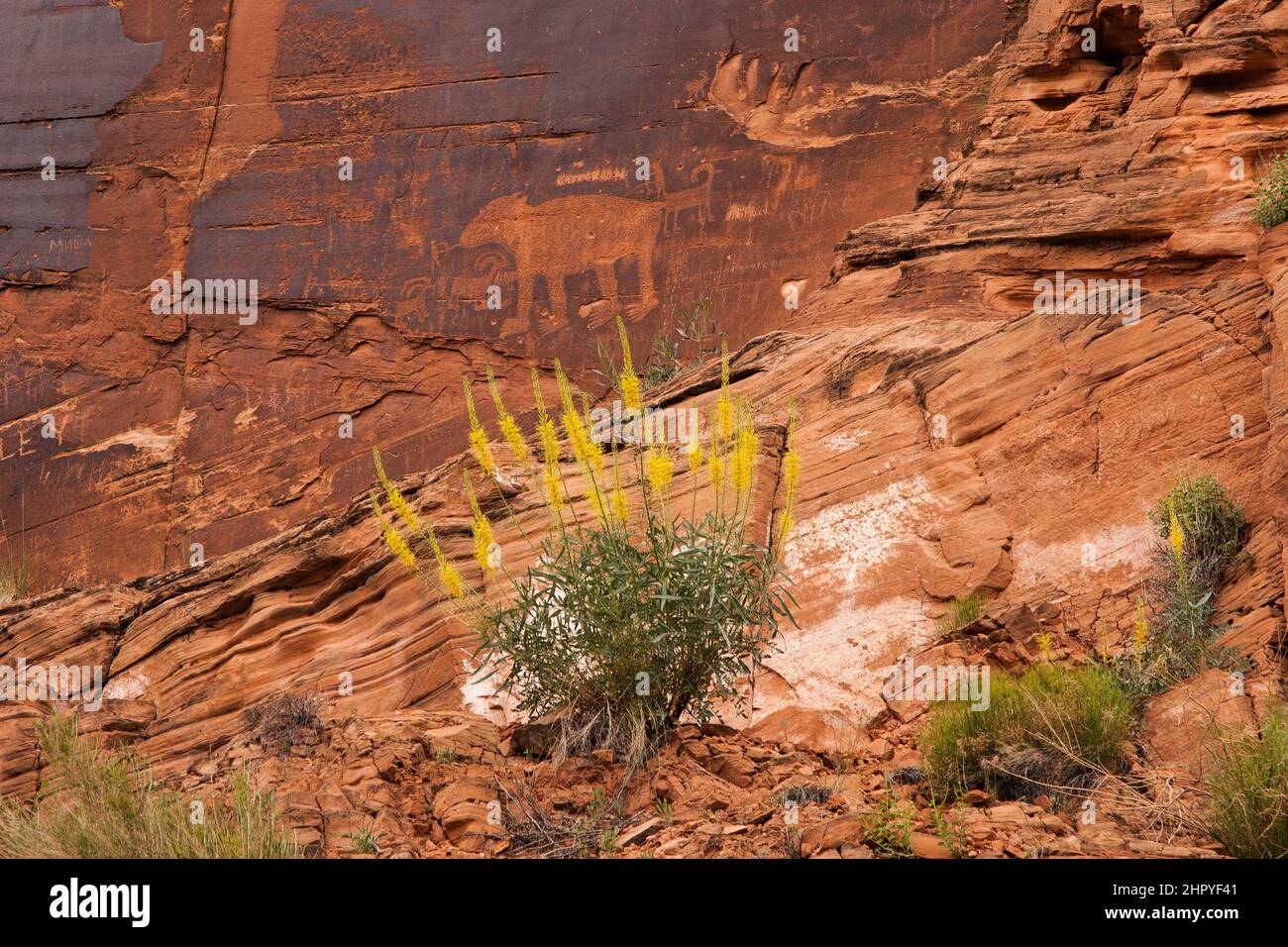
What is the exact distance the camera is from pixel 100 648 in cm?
968

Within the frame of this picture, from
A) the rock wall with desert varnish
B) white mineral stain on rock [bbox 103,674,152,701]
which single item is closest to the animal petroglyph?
the rock wall with desert varnish

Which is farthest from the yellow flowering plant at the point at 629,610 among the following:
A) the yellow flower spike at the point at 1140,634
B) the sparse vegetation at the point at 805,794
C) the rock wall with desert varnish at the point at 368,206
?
the rock wall with desert varnish at the point at 368,206

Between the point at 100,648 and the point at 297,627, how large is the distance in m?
1.53

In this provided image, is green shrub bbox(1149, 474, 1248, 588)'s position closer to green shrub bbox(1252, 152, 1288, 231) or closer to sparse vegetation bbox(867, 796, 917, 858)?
green shrub bbox(1252, 152, 1288, 231)

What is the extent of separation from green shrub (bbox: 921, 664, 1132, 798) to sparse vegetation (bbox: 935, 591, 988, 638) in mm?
1257

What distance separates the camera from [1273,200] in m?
8.41

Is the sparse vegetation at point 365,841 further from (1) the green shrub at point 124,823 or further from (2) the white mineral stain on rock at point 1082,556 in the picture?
(2) the white mineral stain on rock at point 1082,556

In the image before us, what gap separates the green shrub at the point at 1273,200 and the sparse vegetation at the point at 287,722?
6.33 metres

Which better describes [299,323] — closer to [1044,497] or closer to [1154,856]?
[1044,497]

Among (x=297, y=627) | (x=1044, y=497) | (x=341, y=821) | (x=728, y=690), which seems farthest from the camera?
(x=297, y=627)

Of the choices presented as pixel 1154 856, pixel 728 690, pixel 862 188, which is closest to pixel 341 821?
pixel 728 690

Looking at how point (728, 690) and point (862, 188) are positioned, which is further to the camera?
point (862, 188)

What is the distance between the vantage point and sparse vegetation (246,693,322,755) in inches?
286

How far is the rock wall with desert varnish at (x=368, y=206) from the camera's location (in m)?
13.8
